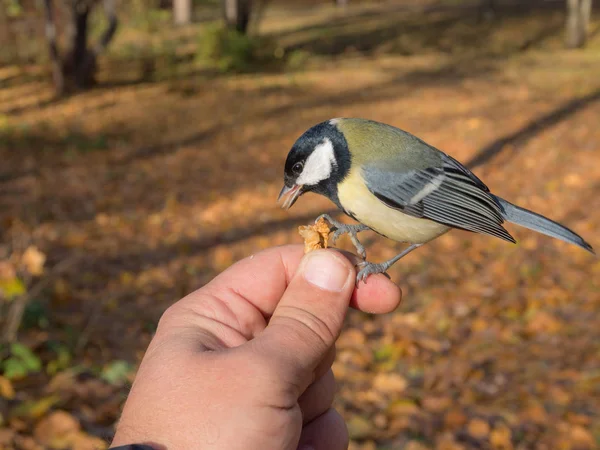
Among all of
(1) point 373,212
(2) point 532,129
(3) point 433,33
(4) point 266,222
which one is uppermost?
(3) point 433,33

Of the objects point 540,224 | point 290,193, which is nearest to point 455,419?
point 540,224

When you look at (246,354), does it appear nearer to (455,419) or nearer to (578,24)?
(455,419)

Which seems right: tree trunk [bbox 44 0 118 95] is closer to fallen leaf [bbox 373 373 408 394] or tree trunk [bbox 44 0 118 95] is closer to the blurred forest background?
the blurred forest background

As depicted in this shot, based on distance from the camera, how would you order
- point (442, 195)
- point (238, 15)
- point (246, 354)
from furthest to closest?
point (238, 15) → point (442, 195) → point (246, 354)

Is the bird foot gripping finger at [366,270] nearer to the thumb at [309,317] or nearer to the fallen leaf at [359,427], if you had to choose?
the thumb at [309,317]

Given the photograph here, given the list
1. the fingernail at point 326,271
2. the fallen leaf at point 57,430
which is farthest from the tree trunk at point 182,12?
the fingernail at point 326,271

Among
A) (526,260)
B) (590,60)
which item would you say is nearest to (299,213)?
(526,260)
